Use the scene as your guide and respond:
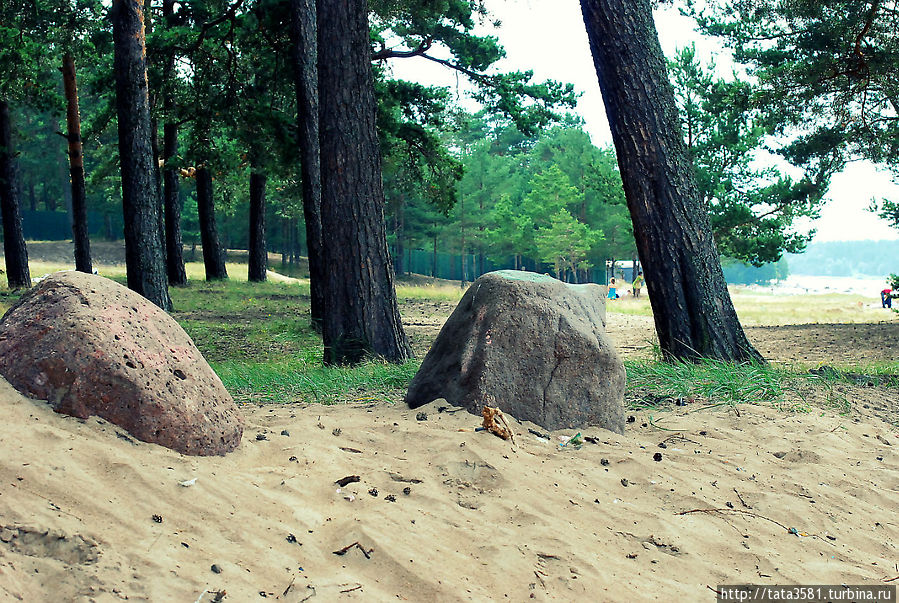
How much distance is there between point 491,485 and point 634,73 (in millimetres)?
4763

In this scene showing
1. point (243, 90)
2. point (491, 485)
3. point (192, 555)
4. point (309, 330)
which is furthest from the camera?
point (243, 90)

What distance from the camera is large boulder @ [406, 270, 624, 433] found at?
14.2ft

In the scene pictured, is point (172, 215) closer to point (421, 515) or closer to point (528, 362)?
point (528, 362)

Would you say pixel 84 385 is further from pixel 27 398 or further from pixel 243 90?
pixel 243 90

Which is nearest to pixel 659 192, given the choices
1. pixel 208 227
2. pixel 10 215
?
pixel 10 215

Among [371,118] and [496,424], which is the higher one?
[371,118]

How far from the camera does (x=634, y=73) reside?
6.66 meters

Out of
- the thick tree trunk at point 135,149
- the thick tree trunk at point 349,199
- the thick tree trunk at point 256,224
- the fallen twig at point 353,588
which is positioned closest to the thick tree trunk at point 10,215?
the thick tree trunk at point 256,224

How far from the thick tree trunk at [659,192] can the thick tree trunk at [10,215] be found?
49.6 feet

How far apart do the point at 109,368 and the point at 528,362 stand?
2385 mm

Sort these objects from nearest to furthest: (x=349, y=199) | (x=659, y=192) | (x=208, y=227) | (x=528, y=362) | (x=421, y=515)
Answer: (x=421, y=515) < (x=528, y=362) < (x=659, y=192) < (x=349, y=199) < (x=208, y=227)

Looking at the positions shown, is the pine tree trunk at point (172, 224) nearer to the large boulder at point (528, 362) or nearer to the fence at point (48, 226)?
the large boulder at point (528, 362)

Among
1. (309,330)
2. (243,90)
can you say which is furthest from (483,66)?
(309,330)

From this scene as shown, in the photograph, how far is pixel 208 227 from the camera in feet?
70.5
